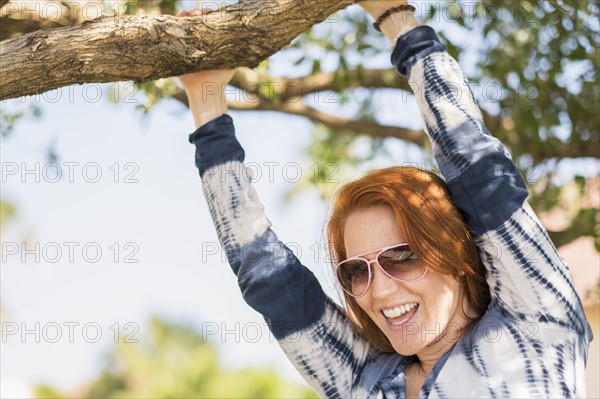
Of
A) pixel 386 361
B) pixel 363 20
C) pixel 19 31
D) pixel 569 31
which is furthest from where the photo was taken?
pixel 363 20

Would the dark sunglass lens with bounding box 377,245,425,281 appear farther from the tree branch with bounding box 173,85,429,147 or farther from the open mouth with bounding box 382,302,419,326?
the tree branch with bounding box 173,85,429,147

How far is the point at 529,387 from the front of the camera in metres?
2.25

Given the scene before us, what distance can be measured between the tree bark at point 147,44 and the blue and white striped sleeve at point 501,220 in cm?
46

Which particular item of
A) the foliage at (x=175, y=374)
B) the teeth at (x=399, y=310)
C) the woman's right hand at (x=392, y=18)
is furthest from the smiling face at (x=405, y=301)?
the foliage at (x=175, y=374)

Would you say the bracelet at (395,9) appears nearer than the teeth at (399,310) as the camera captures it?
No

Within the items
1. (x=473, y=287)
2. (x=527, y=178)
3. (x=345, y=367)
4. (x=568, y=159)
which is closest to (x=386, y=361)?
(x=345, y=367)

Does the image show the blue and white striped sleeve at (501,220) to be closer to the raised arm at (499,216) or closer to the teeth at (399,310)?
the raised arm at (499,216)

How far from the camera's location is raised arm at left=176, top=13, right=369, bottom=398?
2588 millimetres

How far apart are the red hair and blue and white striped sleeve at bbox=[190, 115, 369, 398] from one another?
22 centimetres

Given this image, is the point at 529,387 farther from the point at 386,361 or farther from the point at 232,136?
the point at 232,136

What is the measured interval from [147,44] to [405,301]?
947 millimetres

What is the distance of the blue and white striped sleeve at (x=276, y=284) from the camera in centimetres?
259

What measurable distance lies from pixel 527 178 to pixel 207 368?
1037 centimetres

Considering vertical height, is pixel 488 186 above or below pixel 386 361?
above
